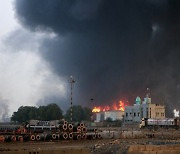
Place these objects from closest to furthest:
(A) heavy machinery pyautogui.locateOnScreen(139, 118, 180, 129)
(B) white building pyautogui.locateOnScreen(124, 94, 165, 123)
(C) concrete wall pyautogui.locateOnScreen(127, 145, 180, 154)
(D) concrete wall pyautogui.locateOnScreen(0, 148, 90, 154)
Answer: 1. (D) concrete wall pyautogui.locateOnScreen(0, 148, 90, 154)
2. (C) concrete wall pyautogui.locateOnScreen(127, 145, 180, 154)
3. (A) heavy machinery pyautogui.locateOnScreen(139, 118, 180, 129)
4. (B) white building pyautogui.locateOnScreen(124, 94, 165, 123)

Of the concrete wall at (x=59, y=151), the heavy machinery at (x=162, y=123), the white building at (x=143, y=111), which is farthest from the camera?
the white building at (x=143, y=111)

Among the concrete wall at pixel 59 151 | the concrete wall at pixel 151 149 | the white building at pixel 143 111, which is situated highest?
the white building at pixel 143 111

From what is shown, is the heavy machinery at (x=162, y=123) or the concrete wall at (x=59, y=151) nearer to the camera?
the concrete wall at (x=59, y=151)

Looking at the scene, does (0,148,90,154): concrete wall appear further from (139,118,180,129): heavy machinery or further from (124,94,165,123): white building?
(124,94,165,123): white building

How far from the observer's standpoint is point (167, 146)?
40719mm

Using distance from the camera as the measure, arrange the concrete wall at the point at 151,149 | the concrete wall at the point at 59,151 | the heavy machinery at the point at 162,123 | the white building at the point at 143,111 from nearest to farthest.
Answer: the concrete wall at the point at 59,151
the concrete wall at the point at 151,149
the heavy machinery at the point at 162,123
the white building at the point at 143,111

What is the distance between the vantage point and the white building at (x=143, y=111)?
580ft

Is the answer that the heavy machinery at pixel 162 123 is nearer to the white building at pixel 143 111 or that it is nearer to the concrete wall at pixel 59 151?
the white building at pixel 143 111

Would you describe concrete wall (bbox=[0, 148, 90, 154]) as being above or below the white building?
below

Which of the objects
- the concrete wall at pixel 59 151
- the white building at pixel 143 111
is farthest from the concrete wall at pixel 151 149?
the white building at pixel 143 111

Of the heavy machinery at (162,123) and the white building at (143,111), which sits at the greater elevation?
the white building at (143,111)

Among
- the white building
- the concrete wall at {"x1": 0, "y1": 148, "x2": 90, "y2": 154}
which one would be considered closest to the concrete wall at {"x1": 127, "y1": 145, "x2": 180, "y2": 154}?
the concrete wall at {"x1": 0, "y1": 148, "x2": 90, "y2": 154}

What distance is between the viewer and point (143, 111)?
7018 inches

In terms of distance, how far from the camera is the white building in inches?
6959
